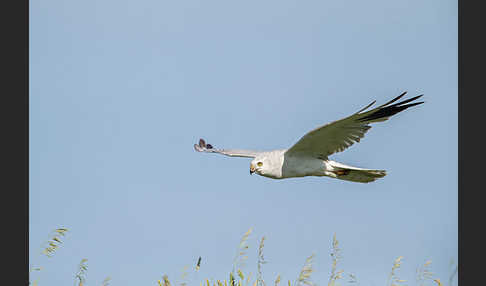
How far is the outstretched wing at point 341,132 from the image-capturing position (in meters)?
7.00

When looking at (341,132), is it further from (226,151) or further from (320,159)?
(226,151)

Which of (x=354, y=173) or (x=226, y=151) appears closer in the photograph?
(x=354, y=173)

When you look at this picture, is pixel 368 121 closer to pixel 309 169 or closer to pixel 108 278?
pixel 309 169

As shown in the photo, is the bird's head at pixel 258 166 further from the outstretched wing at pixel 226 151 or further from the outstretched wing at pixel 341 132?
the outstretched wing at pixel 226 151

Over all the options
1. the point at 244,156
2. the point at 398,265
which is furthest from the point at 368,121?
the point at 398,265

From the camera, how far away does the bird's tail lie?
7.54m

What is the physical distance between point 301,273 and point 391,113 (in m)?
3.07

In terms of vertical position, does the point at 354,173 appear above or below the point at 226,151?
below

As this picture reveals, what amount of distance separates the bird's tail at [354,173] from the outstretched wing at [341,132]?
0.74ft

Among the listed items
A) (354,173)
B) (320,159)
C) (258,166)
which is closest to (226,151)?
(258,166)

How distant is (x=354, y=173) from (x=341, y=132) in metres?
0.68

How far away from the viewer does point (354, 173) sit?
25.2 ft

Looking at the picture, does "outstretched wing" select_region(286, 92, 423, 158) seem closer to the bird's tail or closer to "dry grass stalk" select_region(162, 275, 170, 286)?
the bird's tail

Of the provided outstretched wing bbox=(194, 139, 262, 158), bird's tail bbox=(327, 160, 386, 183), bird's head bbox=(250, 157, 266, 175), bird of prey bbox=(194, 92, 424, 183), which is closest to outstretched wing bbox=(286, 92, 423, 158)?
bird of prey bbox=(194, 92, 424, 183)
